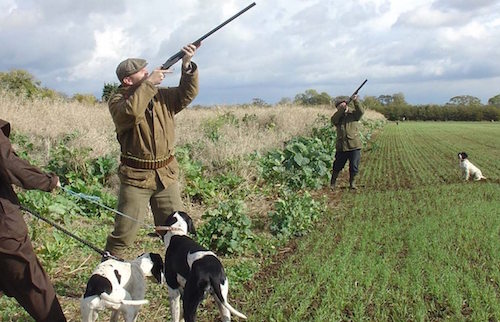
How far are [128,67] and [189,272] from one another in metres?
1.79

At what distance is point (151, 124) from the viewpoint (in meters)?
4.12

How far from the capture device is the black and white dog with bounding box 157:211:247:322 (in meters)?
3.42

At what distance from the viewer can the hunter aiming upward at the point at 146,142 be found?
403cm

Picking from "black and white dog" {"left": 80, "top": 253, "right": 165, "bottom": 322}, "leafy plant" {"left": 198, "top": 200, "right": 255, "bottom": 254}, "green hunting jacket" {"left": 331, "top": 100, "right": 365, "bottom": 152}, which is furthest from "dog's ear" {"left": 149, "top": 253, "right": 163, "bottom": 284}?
"green hunting jacket" {"left": 331, "top": 100, "right": 365, "bottom": 152}

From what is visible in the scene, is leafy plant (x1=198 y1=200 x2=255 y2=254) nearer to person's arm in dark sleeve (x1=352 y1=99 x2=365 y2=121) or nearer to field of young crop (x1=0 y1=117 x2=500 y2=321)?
Result: field of young crop (x1=0 y1=117 x2=500 y2=321)

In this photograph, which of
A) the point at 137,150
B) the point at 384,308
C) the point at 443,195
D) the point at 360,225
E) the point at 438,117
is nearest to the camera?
the point at 137,150

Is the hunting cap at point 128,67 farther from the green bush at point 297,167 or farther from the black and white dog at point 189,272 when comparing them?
the green bush at point 297,167

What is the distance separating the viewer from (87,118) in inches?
543

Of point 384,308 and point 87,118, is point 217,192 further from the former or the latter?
point 87,118

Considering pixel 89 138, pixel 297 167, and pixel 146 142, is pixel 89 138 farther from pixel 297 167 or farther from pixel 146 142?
pixel 146 142

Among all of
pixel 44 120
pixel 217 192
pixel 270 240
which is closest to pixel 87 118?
pixel 44 120

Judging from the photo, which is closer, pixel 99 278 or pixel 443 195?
pixel 99 278

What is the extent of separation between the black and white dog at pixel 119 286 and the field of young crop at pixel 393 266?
1.14 m

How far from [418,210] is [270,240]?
3.22 metres
